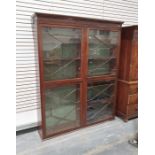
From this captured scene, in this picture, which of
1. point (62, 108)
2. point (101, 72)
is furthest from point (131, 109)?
point (62, 108)

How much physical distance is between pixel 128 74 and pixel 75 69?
1.04m

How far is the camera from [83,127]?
2.92m

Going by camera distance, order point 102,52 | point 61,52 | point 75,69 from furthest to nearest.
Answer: point 102,52 → point 75,69 → point 61,52

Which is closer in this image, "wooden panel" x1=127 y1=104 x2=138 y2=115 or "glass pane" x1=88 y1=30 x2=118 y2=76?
"glass pane" x1=88 y1=30 x2=118 y2=76

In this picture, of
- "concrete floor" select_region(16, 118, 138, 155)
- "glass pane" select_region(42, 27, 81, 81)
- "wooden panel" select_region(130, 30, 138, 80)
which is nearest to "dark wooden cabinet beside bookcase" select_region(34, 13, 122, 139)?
"glass pane" select_region(42, 27, 81, 81)

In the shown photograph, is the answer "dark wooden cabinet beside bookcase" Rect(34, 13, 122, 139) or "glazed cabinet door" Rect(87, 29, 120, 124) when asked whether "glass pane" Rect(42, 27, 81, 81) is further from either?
"glazed cabinet door" Rect(87, 29, 120, 124)

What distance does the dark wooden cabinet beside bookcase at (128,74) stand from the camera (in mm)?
2880

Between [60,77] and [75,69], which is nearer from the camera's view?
[60,77]

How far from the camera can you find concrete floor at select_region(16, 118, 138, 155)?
2.34m

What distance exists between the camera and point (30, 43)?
2619mm

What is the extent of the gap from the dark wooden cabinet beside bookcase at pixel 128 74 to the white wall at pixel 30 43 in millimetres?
743

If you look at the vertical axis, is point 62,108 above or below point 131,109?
above

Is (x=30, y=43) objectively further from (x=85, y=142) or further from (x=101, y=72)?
(x=85, y=142)
